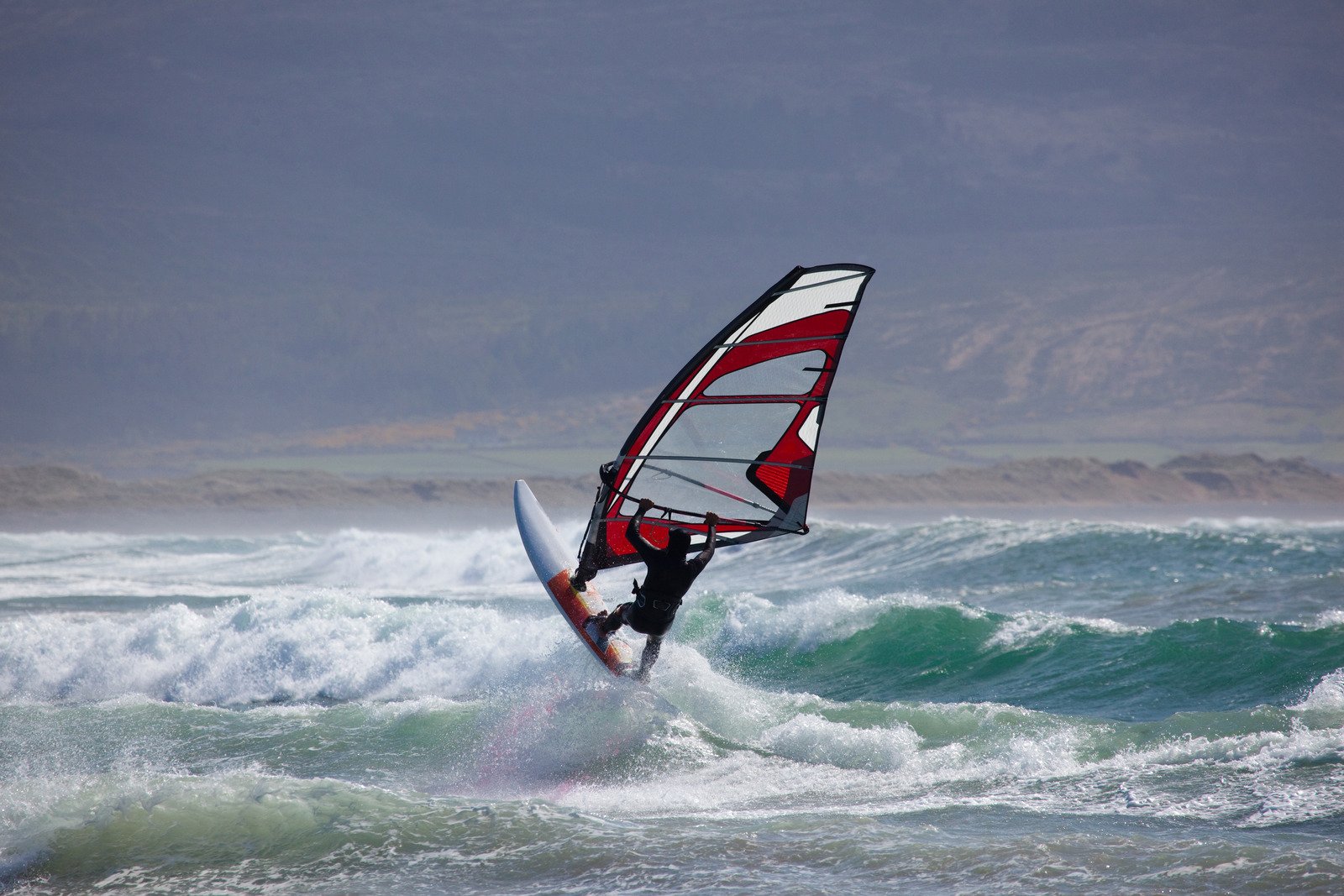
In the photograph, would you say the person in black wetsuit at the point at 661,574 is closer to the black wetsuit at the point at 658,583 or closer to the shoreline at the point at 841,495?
the black wetsuit at the point at 658,583

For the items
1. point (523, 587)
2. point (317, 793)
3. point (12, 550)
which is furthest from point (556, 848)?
point (12, 550)

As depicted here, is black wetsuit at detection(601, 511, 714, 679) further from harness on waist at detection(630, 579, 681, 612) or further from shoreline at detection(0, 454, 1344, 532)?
shoreline at detection(0, 454, 1344, 532)

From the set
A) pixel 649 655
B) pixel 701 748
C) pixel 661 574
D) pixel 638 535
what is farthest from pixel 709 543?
pixel 701 748

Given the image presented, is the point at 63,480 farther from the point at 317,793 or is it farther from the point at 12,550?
the point at 317,793

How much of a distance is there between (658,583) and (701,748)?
47.2 inches

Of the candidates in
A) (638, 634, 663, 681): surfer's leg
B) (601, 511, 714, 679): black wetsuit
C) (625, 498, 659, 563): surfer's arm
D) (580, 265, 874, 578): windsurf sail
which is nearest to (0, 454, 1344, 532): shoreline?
(638, 634, 663, 681): surfer's leg

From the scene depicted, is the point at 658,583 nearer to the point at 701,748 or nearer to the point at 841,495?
the point at 701,748

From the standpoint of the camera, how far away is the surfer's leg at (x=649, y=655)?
8.02 m

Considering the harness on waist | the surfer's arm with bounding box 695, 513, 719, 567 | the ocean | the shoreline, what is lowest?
the shoreline

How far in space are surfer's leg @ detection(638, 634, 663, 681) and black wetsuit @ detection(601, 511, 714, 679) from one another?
38cm

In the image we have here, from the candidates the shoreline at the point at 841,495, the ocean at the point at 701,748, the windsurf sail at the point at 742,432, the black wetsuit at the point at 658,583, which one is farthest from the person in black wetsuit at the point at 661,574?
the shoreline at the point at 841,495

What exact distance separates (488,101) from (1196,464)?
390ft

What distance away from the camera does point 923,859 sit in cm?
572

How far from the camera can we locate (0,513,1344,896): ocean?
586 centimetres
